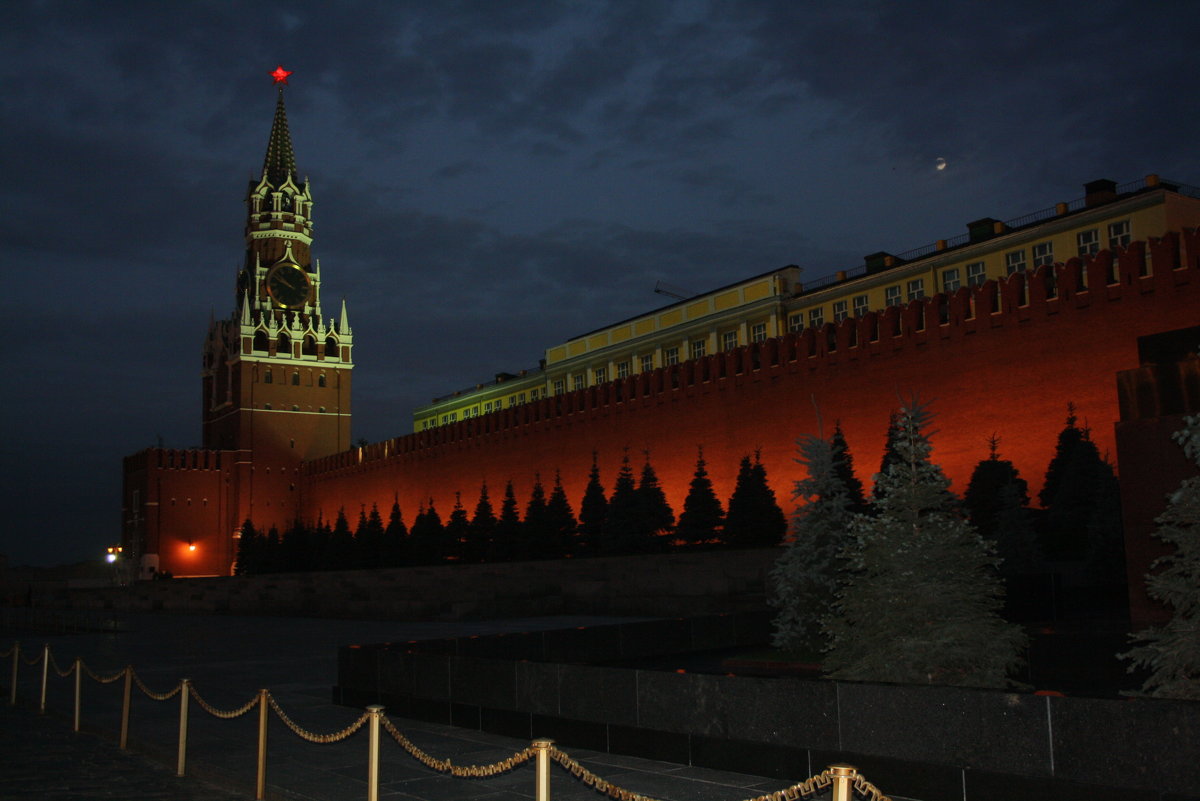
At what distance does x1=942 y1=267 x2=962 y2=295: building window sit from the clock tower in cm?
3103

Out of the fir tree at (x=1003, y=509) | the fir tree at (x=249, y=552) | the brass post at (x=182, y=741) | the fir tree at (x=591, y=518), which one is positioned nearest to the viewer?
the brass post at (x=182, y=741)

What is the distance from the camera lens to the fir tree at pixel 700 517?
23.1m

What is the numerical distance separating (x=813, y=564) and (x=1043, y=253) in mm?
23111

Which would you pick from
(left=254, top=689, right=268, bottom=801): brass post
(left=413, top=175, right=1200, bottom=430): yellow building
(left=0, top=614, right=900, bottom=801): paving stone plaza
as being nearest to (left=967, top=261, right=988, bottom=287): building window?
(left=413, top=175, right=1200, bottom=430): yellow building

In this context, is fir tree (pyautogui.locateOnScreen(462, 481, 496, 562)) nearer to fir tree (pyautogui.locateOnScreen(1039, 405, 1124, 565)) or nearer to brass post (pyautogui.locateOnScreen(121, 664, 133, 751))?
fir tree (pyautogui.locateOnScreen(1039, 405, 1124, 565))

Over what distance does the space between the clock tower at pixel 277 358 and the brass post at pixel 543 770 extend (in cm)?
4735

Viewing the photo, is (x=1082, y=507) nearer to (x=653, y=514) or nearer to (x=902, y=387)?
(x=902, y=387)

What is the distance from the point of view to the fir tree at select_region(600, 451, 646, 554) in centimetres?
2409

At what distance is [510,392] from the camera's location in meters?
50.7

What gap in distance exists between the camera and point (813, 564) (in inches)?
349

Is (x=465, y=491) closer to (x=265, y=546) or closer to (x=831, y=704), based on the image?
(x=265, y=546)

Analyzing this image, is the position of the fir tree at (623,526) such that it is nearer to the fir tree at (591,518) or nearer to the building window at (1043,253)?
the fir tree at (591,518)

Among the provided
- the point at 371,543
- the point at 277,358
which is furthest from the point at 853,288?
the point at 277,358

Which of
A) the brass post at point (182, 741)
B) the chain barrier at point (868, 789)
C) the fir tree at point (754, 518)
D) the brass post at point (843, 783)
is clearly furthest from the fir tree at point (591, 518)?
the brass post at point (843, 783)
